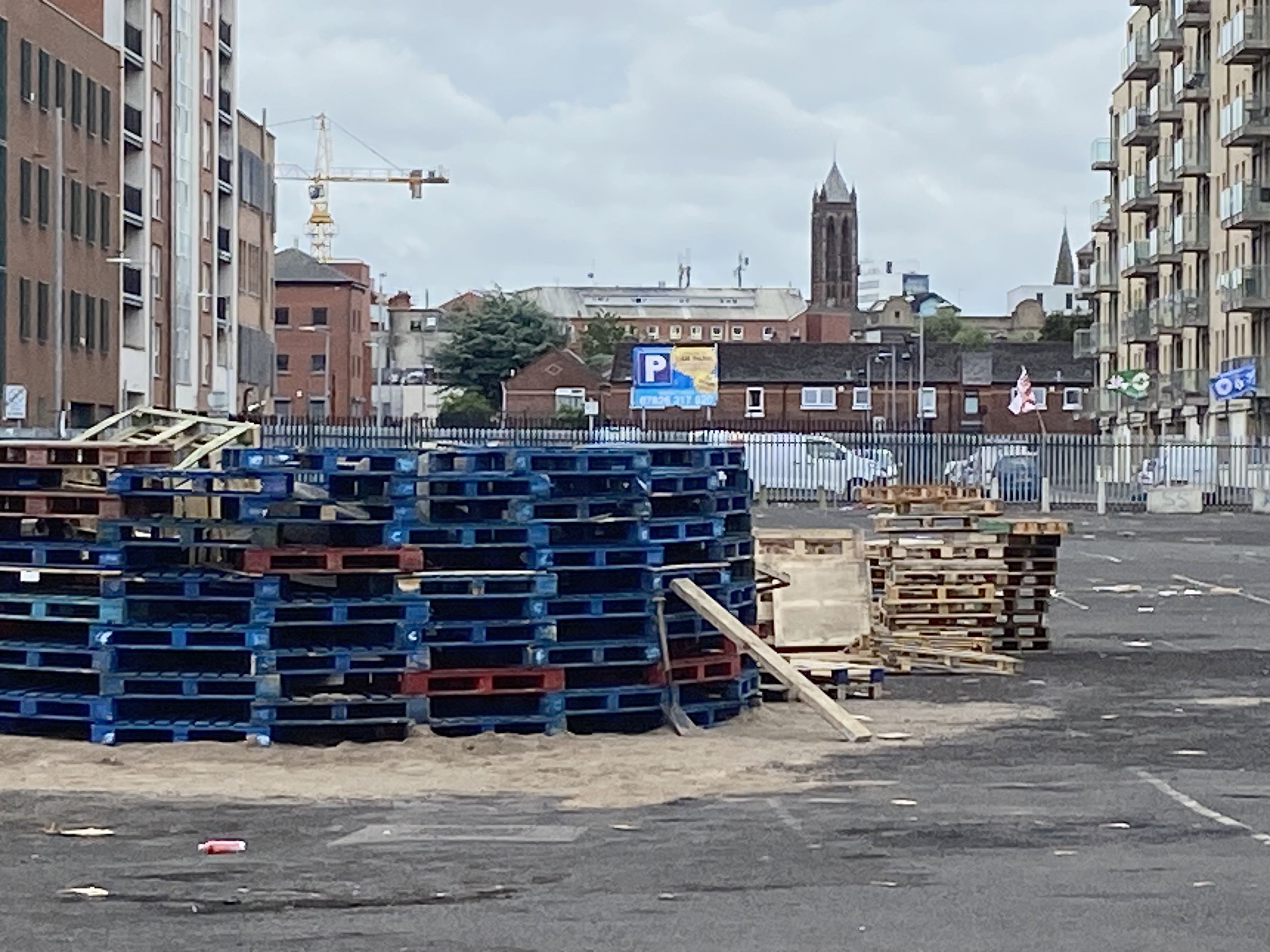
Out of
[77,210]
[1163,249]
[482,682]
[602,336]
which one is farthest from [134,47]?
[602,336]

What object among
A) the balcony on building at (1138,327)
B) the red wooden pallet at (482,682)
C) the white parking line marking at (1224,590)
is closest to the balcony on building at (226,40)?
the balcony on building at (1138,327)

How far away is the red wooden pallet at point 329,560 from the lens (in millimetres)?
15656

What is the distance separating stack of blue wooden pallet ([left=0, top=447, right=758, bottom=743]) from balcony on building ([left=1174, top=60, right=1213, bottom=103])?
2999 inches

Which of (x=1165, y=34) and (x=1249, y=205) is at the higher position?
(x=1165, y=34)

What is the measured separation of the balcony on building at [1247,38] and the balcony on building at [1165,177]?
10.2 meters

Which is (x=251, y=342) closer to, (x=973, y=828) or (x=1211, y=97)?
(x=1211, y=97)

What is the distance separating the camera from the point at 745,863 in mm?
11078

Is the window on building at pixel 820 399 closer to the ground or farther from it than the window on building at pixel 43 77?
closer to the ground

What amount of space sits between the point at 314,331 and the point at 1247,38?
217 ft

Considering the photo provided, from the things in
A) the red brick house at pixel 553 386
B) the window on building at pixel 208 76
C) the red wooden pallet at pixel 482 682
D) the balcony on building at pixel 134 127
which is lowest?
the red wooden pallet at pixel 482 682

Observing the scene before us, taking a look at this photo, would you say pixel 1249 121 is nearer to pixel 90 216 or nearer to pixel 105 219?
pixel 105 219

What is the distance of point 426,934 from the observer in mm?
9242

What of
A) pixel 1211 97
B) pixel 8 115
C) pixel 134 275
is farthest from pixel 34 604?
pixel 1211 97

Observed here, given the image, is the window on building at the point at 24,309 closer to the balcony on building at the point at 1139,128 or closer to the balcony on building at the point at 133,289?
the balcony on building at the point at 133,289
